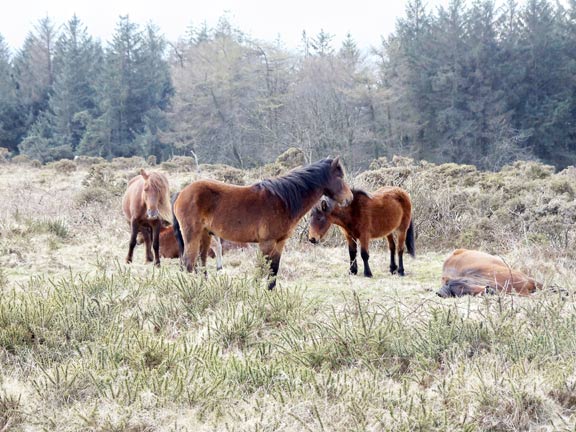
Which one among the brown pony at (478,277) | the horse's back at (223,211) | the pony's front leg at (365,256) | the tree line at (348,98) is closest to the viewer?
the brown pony at (478,277)

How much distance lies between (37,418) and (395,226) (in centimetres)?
644

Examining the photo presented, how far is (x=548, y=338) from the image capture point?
3871 millimetres

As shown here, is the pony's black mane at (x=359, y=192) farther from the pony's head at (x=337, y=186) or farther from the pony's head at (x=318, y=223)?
the pony's head at (x=337, y=186)

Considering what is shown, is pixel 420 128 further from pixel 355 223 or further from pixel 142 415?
pixel 142 415

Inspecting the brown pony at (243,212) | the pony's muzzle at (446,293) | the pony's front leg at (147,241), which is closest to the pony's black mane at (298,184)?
the brown pony at (243,212)

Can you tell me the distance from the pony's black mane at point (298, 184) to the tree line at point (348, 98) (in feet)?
70.8

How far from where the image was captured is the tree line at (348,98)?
31.7m

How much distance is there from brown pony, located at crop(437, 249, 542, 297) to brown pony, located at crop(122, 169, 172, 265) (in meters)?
4.23

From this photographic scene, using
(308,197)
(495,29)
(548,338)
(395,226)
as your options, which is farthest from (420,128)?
(548,338)

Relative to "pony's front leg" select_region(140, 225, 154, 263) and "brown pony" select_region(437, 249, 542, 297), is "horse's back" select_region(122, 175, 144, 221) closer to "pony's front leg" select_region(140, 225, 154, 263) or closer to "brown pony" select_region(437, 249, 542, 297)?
"pony's front leg" select_region(140, 225, 154, 263)

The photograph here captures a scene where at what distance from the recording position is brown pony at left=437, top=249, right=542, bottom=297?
6088 millimetres

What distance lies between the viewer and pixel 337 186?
7.24 meters

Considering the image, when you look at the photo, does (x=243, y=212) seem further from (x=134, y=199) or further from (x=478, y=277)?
(x=134, y=199)

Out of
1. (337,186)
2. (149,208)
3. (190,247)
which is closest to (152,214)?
(149,208)
